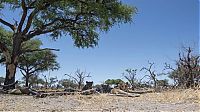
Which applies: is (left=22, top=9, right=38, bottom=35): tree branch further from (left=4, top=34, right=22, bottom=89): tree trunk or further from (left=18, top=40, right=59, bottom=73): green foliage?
(left=18, top=40, right=59, bottom=73): green foliage

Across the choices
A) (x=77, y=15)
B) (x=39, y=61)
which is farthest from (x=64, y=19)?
(x=39, y=61)

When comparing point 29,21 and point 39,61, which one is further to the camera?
point 39,61

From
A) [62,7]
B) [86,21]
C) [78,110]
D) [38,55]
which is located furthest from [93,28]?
[38,55]

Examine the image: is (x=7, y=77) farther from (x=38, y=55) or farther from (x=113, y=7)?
(x=38, y=55)

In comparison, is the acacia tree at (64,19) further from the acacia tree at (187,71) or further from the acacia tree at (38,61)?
the acacia tree at (38,61)

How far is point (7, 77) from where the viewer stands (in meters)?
16.0

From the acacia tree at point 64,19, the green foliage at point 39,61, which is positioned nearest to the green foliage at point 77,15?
the acacia tree at point 64,19

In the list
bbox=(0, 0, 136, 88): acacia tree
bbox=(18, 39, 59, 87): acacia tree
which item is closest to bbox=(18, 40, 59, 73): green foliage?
bbox=(18, 39, 59, 87): acacia tree

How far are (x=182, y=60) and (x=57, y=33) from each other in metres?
7.01

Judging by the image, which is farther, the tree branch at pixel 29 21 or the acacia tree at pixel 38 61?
the acacia tree at pixel 38 61

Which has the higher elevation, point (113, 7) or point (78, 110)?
point (113, 7)

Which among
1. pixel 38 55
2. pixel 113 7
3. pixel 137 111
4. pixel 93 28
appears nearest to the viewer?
pixel 137 111

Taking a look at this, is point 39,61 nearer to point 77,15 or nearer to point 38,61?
point 38,61

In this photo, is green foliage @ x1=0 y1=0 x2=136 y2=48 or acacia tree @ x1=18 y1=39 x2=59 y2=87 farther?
acacia tree @ x1=18 y1=39 x2=59 y2=87
